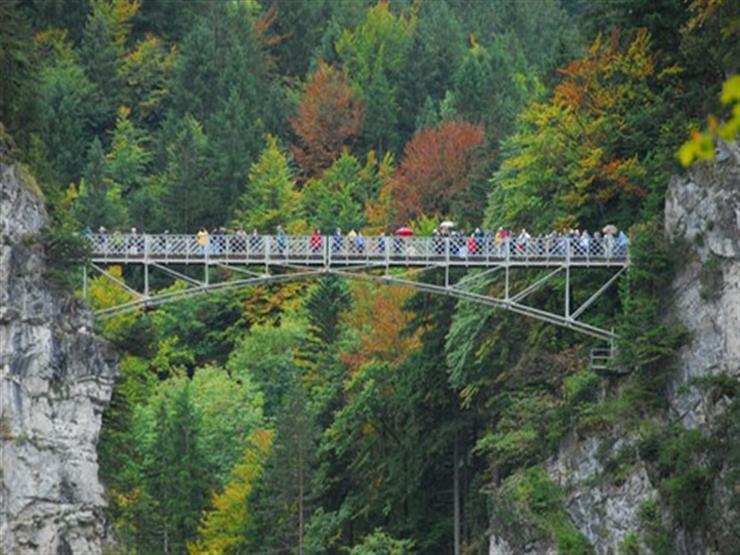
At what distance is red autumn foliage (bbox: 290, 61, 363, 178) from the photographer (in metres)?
132

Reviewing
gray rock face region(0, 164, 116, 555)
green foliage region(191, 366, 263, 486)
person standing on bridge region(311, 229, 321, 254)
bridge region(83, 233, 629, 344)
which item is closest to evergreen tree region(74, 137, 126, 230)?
green foliage region(191, 366, 263, 486)

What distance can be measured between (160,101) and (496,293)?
169 ft

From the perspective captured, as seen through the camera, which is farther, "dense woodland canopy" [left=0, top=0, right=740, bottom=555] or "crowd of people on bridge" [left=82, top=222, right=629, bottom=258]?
"dense woodland canopy" [left=0, top=0, right=740, bottom=555]

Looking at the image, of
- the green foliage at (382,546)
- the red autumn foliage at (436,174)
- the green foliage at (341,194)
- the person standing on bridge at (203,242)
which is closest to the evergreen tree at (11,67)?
the person standing on bridge at (203,242)

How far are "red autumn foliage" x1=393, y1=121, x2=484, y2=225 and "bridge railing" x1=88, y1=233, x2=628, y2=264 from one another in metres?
33.4

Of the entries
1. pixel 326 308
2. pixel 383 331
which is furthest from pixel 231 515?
pixel 326 308

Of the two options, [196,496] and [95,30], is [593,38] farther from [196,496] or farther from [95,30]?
[95,30]

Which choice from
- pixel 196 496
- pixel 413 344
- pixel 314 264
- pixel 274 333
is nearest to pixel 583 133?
pixel 314 264

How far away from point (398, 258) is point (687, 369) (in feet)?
27.1

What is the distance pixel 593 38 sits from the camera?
86062 mm

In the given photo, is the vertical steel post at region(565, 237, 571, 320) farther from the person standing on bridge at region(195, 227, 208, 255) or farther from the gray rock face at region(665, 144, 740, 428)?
the person standing on bridge at region(195, 227, 208, 255)

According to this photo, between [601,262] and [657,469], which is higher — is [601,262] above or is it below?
above

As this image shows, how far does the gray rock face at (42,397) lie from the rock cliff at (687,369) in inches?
462

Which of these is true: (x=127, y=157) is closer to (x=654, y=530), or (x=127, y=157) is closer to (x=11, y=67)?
(x=11, y=67)
